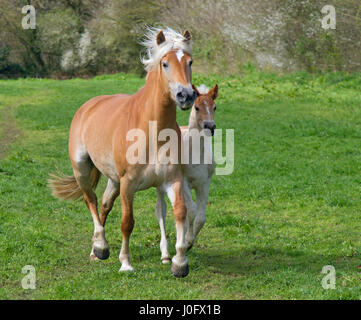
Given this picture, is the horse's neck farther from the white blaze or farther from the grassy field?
the grassy field

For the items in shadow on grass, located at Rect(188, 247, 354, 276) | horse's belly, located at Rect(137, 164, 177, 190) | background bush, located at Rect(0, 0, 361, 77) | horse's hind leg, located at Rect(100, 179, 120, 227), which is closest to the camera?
horse's belly, located at Rect(137, 164, 177, 190)

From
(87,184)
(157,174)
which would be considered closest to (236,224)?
(87,184)

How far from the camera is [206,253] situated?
711 centimetres

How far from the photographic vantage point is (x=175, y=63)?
560 centimetres

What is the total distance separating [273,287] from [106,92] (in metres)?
18.1

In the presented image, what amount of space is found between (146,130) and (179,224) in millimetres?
976

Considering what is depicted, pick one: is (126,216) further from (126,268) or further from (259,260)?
(259,260)

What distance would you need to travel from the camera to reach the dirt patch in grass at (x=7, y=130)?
14129mm

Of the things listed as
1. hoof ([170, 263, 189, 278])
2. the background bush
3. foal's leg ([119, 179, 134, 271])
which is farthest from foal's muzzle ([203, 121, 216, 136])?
the background bush

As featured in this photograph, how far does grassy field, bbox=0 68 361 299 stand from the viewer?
5.93m

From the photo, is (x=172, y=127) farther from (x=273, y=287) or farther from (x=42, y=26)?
(x=42, y=26)

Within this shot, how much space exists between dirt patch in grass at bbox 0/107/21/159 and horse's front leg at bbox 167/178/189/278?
25.4ft

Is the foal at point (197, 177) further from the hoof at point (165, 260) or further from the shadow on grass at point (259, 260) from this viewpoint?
the shadow on grass at point (259, 260)
